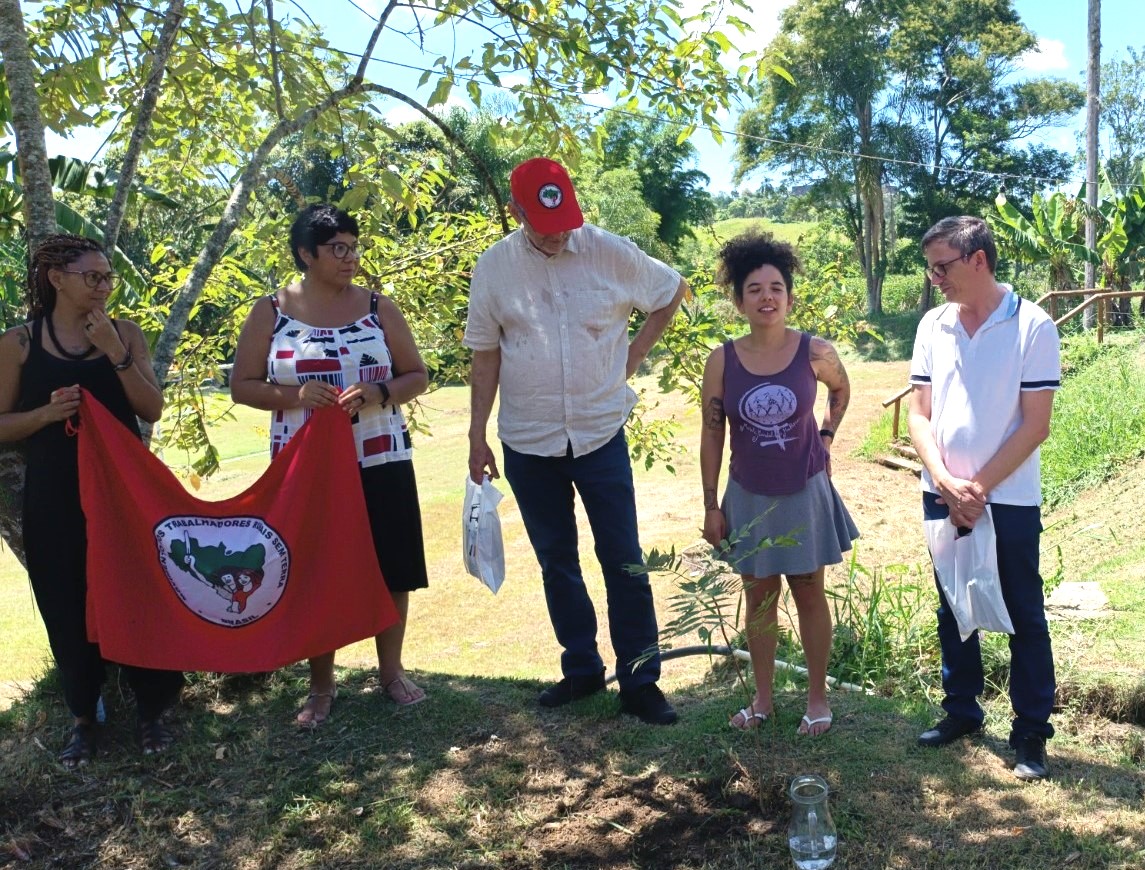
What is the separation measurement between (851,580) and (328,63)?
12.6ft

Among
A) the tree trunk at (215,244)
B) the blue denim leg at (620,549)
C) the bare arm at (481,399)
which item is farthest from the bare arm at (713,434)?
the tree trunk at (215,244)

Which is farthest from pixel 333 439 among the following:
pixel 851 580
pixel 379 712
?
pixel 851 580

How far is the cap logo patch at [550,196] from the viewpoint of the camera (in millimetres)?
3873

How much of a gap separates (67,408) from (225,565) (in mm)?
823

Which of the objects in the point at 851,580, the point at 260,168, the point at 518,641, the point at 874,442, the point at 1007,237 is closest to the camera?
the point at 260,168

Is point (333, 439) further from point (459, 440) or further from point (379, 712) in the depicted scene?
point (459, 440)

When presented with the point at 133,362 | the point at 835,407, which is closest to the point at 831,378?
the point at 835,407

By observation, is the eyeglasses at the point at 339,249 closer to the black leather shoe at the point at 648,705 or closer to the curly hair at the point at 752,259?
the curly hair at the point at 752,259

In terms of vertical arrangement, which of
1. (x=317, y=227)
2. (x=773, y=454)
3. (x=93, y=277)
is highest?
(x=317, y=227)

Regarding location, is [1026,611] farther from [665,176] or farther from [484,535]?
[665,176]

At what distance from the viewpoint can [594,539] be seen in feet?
13.8

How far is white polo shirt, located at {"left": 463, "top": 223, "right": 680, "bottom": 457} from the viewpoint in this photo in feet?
13.1

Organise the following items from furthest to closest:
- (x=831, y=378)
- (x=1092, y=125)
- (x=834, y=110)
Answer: (x=834, y=110) < (x=1092, y=125) < (x=831, y=378)

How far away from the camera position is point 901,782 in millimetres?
3416
